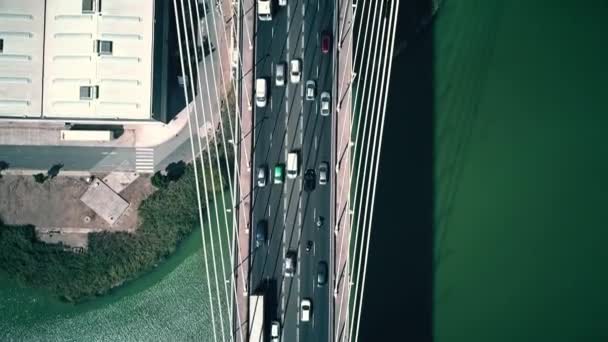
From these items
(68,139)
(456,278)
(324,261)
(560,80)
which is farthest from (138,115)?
(560,80)

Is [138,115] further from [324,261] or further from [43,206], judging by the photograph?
[324,261]

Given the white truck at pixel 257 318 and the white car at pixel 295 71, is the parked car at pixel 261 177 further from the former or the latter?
the white truck at pixel 257 318

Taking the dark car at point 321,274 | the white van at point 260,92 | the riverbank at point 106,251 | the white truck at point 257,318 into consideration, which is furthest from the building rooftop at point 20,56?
the dark car at point 321,274

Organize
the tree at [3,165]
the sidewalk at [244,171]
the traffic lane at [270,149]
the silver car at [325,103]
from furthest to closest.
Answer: the tree at [3,165]
the silver car at [325,103]
the traffic lane at [270,149]
the sidewalk at [244,171]

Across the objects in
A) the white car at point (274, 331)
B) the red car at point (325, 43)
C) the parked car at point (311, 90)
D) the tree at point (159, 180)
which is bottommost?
the white car at point (274, 331)

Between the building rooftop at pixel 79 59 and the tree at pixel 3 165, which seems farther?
the tree at pixel 3 165

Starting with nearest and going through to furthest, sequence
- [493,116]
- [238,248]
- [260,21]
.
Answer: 1. [238,248]
2. [260,21]
3. [493,116]

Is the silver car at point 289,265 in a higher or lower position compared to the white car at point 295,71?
lower
